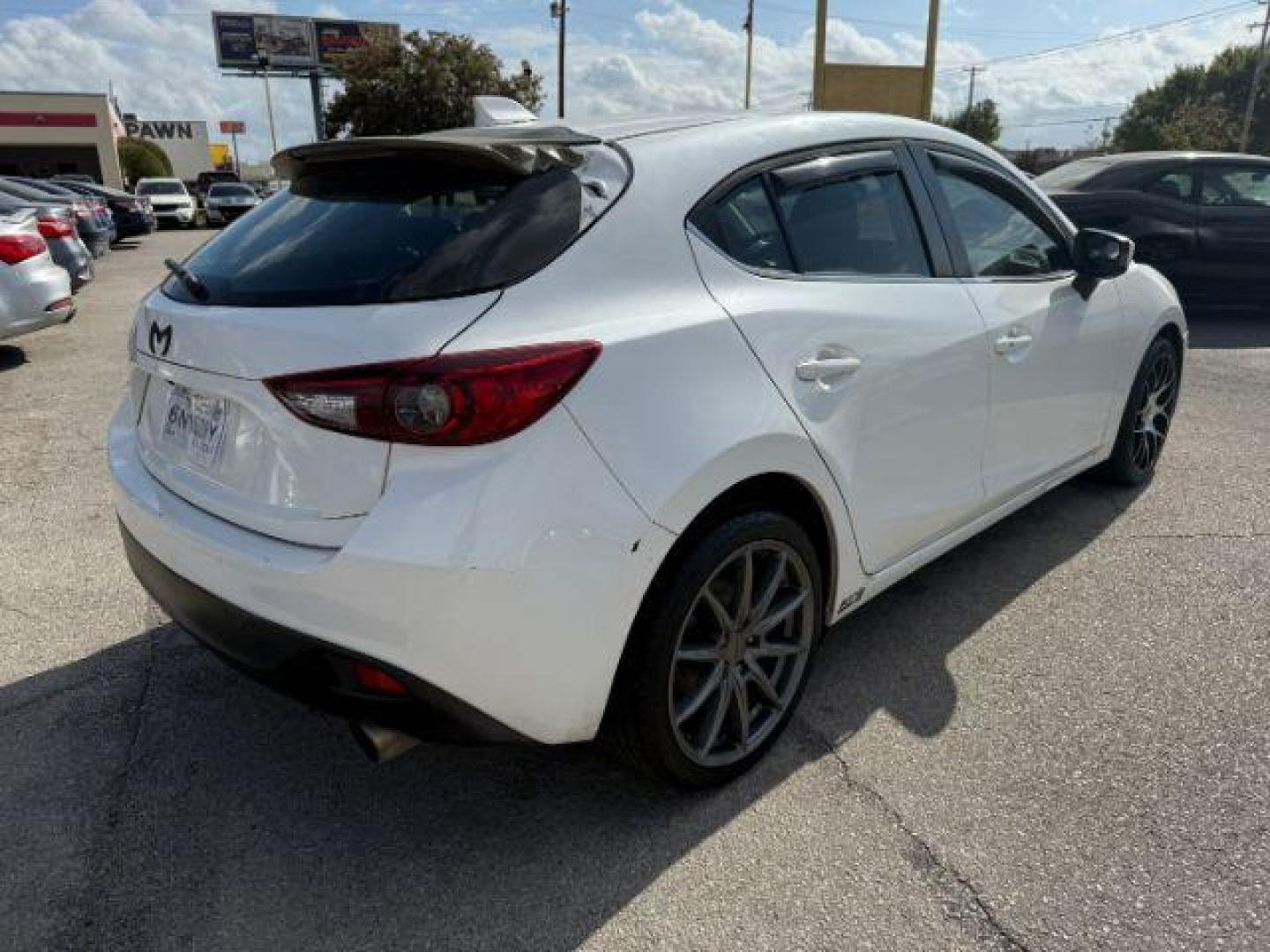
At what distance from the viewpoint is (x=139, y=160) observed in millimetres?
55281

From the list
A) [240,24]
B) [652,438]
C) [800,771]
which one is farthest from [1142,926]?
[240,24]

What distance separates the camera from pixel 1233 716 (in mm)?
2816

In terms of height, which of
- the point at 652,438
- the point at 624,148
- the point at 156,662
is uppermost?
the point at 624,148

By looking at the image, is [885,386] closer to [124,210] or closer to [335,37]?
[124,210]

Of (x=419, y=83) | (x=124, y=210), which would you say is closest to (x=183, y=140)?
(x=419, y=83)

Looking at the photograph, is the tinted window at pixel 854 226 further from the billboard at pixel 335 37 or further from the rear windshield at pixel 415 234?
the billboard at pixel 335 37

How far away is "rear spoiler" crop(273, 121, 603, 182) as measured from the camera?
2158mm

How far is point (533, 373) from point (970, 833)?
1.55 m

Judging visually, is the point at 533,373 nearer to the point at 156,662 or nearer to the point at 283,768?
the point at 283,768

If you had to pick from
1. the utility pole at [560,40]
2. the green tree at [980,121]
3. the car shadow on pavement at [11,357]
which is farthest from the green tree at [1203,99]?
the car shadow on pavement at [11,357]

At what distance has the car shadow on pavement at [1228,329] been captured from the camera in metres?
8.55

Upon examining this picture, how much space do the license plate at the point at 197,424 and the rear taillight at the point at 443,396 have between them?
38 centimetres

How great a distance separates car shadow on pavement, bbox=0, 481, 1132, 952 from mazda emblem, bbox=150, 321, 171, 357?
3.68 feet

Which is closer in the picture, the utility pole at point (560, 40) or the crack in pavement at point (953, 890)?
the crack in pavement at point (953, 890)
